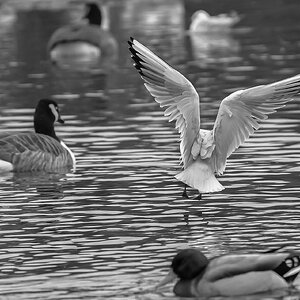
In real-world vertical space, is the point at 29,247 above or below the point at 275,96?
below

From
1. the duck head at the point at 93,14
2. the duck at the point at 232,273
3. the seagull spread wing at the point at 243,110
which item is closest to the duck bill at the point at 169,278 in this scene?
the duck at the point at 232,273

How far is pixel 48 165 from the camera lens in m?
17.0

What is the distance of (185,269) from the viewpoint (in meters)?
10.3

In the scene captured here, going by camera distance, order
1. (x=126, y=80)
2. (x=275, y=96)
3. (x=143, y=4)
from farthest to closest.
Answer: (x=143, y=4) < (x=126, y=80) < (x=275, y=96)

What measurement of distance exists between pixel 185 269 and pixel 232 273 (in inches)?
15.5

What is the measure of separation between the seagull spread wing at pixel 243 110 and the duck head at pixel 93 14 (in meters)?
20.1

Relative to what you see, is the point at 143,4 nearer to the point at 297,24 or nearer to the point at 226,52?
the point at 297,24

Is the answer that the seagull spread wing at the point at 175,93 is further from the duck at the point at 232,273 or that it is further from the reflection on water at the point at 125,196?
the duck at the point at 232,273

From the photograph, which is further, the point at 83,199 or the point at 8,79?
the point at 8,79

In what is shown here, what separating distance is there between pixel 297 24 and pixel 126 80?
12266mm

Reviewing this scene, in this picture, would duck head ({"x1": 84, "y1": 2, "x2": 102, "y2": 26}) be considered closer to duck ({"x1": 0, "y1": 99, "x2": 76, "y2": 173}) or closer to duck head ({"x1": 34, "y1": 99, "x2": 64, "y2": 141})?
duck head ({"x1": 34, "y1": 99, "x2": 64, "y2": 141})

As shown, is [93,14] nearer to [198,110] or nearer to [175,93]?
[175,93]

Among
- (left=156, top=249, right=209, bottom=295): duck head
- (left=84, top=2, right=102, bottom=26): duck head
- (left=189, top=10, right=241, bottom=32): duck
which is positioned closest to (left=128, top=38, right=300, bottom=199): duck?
(left=156, top=249, right=209, bottom=295): duck head

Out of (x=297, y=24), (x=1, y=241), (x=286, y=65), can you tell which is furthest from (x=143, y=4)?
(x=1, y=241)
